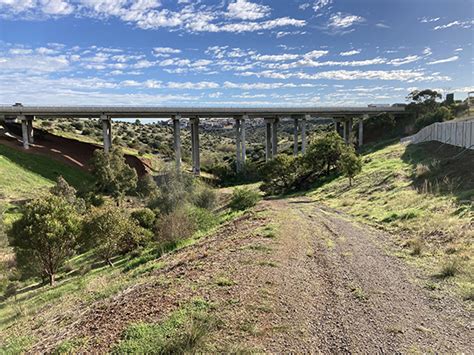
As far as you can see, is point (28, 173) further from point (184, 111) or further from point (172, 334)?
point (172, 334)

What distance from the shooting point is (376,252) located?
41.4ft

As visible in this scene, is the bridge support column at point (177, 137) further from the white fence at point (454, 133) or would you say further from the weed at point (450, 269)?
the weed at point (450, 269)

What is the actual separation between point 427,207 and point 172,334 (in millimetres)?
17828

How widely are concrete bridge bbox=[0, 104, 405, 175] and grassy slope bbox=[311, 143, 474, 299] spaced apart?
37257mm

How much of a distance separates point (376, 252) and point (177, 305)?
8597 millimetres

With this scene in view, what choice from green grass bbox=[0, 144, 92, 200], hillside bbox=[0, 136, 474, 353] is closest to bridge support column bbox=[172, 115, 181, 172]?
green grass bbox=[0, 144, 92, 200]

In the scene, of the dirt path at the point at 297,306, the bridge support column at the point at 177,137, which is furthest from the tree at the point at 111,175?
the dirt path at the point at 297,306

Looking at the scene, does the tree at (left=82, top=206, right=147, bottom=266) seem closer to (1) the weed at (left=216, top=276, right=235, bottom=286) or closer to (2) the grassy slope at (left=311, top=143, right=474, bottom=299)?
(1) the weed at (left=216, top=276, right=235, bottom=286)

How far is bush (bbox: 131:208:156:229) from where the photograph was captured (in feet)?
96.8

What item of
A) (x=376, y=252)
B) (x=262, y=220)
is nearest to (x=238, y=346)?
(x=376, y=252)

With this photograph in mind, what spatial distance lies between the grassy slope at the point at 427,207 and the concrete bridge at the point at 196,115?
37.3 metres

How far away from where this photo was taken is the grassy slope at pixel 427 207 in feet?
37.2

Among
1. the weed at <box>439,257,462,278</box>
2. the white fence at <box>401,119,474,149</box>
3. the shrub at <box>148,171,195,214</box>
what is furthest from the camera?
the shrub at <box>148,171,195,214</box>

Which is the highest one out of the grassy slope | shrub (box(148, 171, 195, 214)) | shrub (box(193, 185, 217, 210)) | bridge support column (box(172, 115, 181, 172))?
bridge support column (box(172, 115, 181, 172))
